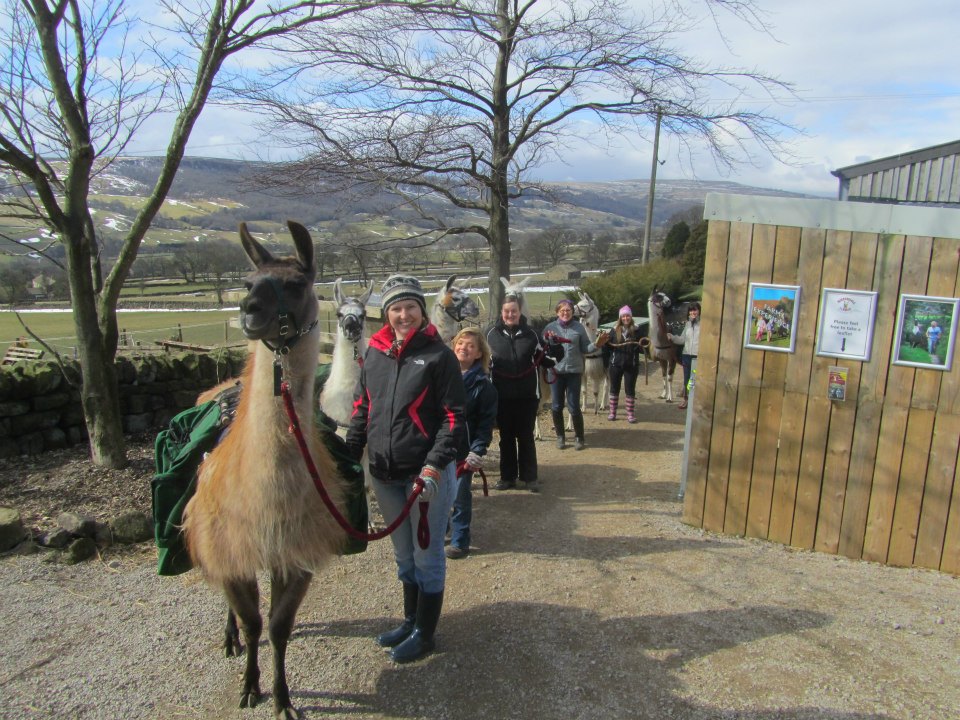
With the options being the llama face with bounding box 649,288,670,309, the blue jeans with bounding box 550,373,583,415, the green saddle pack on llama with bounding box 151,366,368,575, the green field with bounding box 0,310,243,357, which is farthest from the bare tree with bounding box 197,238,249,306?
the green saddle pack on llama with bounding box 151,366,368,575

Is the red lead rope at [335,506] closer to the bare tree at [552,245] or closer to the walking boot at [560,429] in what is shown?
the walking boot at [560,429]

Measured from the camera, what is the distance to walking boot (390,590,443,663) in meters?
3.33

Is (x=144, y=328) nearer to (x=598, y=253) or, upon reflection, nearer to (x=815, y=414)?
(x=815, y=414)

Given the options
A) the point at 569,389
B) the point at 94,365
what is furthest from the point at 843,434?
the point at 94,365

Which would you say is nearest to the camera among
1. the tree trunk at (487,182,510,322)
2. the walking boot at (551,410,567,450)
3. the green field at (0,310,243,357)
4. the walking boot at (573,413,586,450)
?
the walking boot at (573,413,586,450)

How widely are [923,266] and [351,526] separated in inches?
159

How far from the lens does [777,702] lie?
3.04 meters

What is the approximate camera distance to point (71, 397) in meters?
6.44

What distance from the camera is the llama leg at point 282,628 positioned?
2932 mm

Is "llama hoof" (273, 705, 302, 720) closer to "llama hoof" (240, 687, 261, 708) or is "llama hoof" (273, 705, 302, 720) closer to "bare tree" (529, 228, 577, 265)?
"llama hoof" (240, 687, 261, 708)

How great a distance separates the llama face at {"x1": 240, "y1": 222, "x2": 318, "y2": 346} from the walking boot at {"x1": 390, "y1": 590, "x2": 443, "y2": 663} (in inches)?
64.4

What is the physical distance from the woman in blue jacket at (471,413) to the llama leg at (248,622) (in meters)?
1.56

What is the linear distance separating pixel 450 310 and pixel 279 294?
3958 millimetres

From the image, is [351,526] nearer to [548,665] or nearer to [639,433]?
[548,665]
